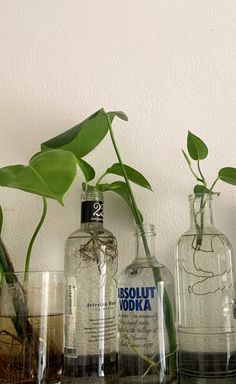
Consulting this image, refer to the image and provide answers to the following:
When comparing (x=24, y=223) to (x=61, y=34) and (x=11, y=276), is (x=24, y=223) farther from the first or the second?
(x=61, y=34)

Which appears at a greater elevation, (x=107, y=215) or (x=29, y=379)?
(x=107, y=215)

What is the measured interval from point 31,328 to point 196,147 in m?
0.42

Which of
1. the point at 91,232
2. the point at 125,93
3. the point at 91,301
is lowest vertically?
the point at 91,301

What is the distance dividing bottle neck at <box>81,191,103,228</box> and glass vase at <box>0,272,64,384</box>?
10 cm

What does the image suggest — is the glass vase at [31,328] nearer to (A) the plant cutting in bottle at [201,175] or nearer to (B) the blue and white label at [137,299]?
(B) the blue and white label at [137,299]

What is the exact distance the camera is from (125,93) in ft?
2.88

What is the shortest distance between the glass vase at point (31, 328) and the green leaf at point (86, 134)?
22 centimetres

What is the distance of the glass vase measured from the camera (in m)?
0.59

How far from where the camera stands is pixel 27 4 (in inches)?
38.4

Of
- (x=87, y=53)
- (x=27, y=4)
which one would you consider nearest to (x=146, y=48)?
(x=87, y=53)

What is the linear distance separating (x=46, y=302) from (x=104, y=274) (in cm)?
11

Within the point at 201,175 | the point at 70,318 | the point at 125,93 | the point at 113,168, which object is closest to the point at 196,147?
the point at 201,175

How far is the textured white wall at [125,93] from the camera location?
2.58 ft

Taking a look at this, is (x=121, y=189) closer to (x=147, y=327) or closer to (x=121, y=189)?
(x=121, y=189)
